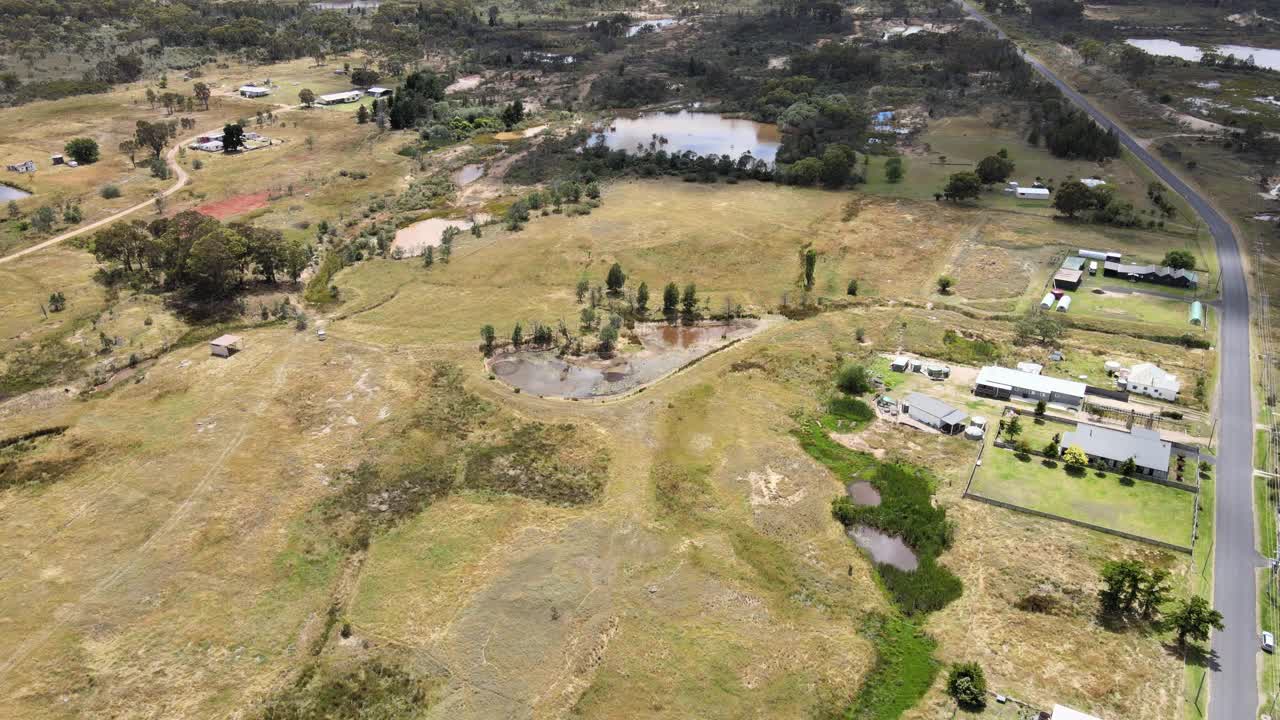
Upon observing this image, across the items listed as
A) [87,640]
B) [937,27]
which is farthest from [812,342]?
[937,27]

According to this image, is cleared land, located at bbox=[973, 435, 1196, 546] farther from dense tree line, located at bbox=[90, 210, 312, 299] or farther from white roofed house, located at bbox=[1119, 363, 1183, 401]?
dense tree line, located at bbox=[90, 210, 312, 299]

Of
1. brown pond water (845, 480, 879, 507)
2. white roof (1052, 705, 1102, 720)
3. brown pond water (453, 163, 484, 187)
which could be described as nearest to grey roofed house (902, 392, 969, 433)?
brown pond water (845, 480, 879, 507)

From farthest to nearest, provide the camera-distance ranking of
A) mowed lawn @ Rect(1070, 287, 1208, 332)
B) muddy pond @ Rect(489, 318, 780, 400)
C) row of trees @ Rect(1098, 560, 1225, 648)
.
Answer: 1. mowed lawn @ Rect(1070, 287, 1208, 332)
2. muddy pond @ Rect(489, 318, 780, 400)
3. row of trees @ Rect(1098, 560, 1225, 648)

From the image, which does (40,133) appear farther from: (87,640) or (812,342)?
(812,342)

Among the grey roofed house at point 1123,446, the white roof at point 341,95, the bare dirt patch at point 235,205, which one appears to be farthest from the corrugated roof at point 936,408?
the white roof at point 341,95

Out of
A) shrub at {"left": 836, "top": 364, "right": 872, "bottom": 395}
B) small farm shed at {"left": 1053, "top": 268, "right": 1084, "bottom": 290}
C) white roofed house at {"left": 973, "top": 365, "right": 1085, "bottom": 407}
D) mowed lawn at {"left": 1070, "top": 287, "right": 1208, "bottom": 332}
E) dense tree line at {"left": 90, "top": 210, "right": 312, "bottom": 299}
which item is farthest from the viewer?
small farm shed at {"left": 1053, "top": 268, "right": 1084, "bottom": 290}

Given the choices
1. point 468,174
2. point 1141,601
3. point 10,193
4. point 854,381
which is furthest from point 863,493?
point 10,193

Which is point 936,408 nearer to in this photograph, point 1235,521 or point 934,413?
point 934,413

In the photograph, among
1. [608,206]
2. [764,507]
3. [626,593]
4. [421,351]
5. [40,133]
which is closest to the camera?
[626,593]
